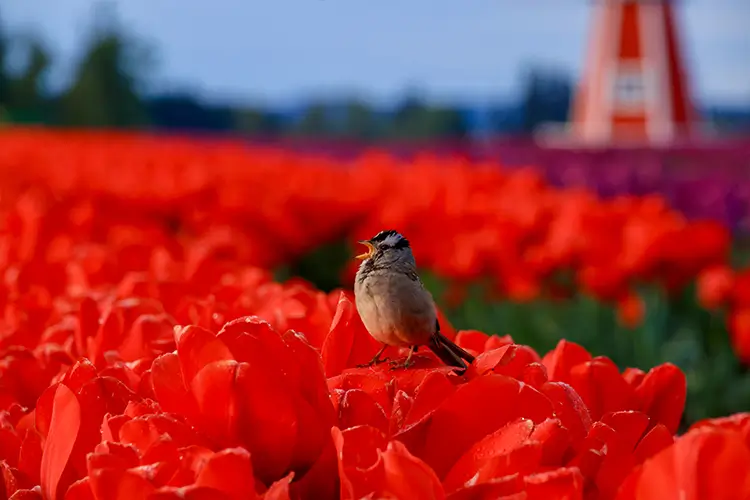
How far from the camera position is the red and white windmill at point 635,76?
2408 centimetres

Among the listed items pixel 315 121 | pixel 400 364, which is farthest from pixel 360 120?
pixel 400 364

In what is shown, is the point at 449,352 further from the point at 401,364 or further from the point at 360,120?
the point at 360,120

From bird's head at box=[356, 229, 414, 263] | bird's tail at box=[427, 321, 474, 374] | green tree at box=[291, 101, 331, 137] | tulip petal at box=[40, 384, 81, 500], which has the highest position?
bird's head at box=[356, 229, 414, 263]

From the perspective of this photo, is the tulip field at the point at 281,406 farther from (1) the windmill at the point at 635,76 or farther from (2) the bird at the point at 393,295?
(1) the windmill at the point at 635,76

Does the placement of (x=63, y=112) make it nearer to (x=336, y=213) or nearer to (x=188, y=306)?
(x=336, y=213)

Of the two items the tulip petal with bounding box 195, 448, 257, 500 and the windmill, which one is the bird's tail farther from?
the windmill

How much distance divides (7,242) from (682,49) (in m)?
23.9

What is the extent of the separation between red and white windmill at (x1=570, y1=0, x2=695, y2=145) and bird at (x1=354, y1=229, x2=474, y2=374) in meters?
23.1

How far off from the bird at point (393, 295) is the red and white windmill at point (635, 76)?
23074 mm

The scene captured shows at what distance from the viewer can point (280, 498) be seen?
3.10ft

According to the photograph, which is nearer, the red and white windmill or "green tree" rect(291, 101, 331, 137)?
the red and white windmill

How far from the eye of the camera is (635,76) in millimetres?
24281

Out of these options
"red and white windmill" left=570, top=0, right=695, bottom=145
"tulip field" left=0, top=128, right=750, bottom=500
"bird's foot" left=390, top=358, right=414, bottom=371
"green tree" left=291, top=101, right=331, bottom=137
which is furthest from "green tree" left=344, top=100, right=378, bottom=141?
"bird's foot" left=390, top=358, right=414, bottom=371

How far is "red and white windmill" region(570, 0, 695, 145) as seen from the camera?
79.0ft
